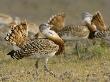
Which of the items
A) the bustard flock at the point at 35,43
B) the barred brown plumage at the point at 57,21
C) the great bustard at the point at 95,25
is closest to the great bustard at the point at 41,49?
the bustard flock at the point at 35,43

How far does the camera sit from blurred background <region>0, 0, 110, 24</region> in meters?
24.2

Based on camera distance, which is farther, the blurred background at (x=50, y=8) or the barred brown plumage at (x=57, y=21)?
the blurred background at (x=50, y=8)

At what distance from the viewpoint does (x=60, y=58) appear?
11.9 m

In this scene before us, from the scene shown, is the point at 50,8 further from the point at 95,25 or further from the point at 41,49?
the point at 41,49

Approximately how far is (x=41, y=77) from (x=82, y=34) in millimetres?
2946

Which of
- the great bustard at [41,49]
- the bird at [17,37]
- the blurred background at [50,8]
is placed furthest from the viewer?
the blurred background at [50,8]

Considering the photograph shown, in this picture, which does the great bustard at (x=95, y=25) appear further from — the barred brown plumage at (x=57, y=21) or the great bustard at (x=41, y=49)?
the great bustard at (x=41, y=49)

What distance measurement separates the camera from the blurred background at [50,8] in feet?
79.5

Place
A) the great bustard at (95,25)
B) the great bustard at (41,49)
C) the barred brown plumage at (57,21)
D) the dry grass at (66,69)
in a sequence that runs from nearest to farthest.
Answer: the dry grass at (66,69)
the great bustard at (41,49)
the great bustard at (95,25)
the barred brown plumage at (57,21)

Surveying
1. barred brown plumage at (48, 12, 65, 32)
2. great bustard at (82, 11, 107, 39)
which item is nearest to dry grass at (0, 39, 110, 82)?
great bustard at (82, 11, 107, 39)

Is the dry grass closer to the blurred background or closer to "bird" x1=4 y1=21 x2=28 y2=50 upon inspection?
"bird" x1=4 y1=21 x2=28 y2=50

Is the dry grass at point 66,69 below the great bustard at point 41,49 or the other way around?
below

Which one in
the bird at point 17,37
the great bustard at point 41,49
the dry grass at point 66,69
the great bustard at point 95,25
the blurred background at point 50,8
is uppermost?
the blurred background at point 50,8

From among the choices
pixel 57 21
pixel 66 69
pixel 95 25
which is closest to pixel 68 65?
pixel 66 69
